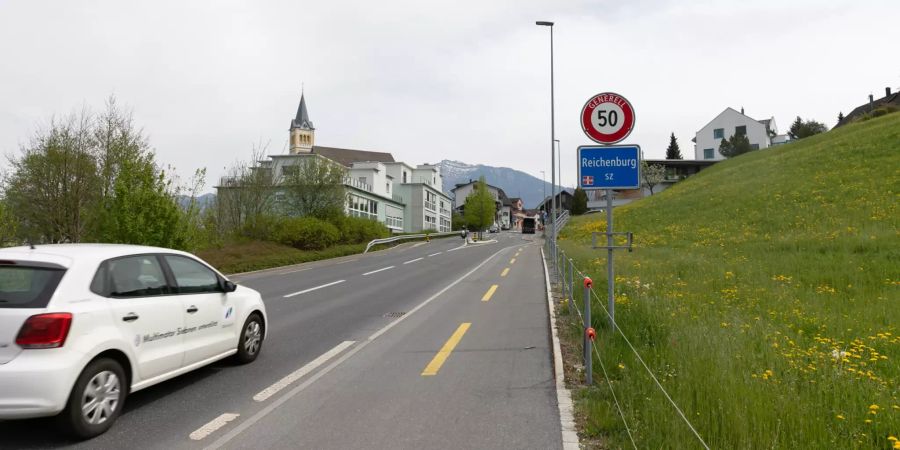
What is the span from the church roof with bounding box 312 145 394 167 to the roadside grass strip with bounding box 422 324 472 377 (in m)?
79.5

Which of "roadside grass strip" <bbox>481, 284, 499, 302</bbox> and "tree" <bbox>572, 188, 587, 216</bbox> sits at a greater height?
"tree" <bbox>572, 188, 587, 216</bbox>

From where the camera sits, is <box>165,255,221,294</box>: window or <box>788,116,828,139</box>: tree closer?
<box>165,255,221,294</box>: window

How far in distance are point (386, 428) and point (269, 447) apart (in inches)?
38.1

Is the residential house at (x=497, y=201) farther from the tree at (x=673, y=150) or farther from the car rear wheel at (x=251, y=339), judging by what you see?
the car rear wheel at (x=251, y=339)

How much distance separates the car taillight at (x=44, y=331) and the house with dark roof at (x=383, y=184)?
35.6 metres

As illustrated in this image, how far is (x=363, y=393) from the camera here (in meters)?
5.41

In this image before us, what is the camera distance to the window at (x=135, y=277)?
4703 mm

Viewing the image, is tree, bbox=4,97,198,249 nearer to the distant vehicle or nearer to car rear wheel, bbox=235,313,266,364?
car rear wheel, bbox=235,313,266,364

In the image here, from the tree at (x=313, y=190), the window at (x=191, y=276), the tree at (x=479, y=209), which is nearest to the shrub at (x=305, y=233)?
the tree at (x=313, y=190)

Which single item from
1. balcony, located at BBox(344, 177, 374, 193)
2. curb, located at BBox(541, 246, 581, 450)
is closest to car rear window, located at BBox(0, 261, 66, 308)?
curb, located at BBox(541, 246, 581, 450)

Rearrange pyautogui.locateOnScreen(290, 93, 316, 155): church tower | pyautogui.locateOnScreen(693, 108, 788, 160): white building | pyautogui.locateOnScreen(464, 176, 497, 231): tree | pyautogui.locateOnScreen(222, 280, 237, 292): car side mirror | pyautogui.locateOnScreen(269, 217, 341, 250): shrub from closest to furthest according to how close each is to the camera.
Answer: pyautogui.locateOnScreen(222, 280, 237, 292): car side mirror, pyautogui.locateOnScreen(269, 217, 341, 250): shrub, pyautogui.locateOnScreen(693, 108, 788, 160): white building, pyautogui.locateOnScreen(464, 176, 497, 231): tree, pyautogui.locateOnScreen(290, 93, 316, 155): church tower

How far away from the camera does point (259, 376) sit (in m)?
6.07

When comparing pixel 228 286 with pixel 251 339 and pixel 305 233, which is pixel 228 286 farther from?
pixel 305 233

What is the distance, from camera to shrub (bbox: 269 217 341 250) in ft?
109
